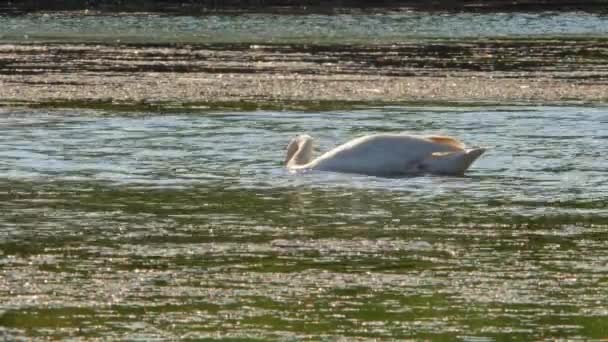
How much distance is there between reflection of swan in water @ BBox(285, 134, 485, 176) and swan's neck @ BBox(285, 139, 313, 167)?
0.15 metres

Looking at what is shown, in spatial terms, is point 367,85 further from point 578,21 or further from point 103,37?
point 578,21

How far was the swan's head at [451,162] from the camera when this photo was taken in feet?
52.7

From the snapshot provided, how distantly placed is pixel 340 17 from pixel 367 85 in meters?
23.0

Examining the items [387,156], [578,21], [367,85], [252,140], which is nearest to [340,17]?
[578,21]

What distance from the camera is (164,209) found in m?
13.6

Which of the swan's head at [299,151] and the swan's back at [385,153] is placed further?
the swan's head at [299,151]

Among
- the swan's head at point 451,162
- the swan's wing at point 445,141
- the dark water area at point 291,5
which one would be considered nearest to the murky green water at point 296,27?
the dark water area at point 291,5

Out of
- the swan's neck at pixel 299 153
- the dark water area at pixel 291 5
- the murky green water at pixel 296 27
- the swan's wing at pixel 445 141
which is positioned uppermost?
the swan's wing at pixel 445 141

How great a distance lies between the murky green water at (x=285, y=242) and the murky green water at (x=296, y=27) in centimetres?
2333

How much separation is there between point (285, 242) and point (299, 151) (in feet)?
16.9

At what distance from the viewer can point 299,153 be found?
16938 millimetres

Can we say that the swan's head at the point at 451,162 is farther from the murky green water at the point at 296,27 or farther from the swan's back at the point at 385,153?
the murky green water at the point at 296,27

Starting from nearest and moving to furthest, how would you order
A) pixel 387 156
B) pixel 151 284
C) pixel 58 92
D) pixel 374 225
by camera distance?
pixel 151 284
pixel 374 225
pixel 387 156
pixel 58 92

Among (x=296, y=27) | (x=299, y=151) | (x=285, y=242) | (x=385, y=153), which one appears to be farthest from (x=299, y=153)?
(x=296, y=27)
